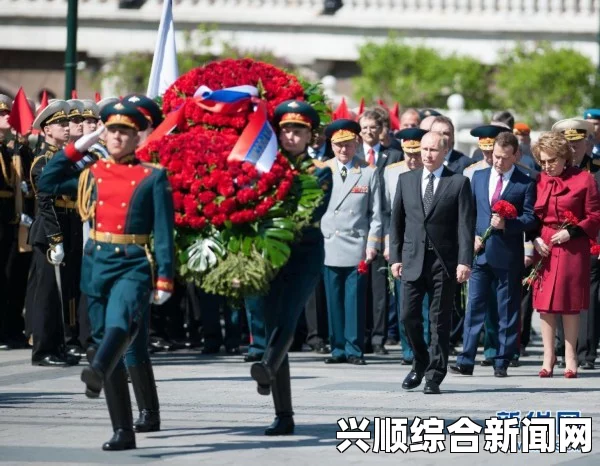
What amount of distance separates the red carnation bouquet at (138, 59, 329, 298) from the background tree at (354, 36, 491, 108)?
2383cm

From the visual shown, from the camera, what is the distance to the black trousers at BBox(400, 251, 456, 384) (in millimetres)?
14453

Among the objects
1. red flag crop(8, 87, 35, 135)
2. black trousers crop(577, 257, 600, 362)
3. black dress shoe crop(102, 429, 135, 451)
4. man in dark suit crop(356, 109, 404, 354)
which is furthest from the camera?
man in dark suit crop(356, 109, 404, 354)

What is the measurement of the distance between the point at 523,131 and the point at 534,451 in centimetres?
862

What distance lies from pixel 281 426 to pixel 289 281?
0.89 meters

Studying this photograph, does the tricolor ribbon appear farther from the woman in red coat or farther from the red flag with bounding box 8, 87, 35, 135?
the red flag with bounding box 8, 87, 35, 135

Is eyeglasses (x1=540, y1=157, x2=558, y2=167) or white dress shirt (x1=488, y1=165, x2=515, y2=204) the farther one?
white dress shirt (x1=488, y1=165, x2=515, y2=204)

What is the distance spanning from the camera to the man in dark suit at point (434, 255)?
14.5 metres

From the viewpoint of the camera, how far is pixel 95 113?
1639cm

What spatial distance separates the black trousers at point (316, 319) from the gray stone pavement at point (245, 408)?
0.56 m

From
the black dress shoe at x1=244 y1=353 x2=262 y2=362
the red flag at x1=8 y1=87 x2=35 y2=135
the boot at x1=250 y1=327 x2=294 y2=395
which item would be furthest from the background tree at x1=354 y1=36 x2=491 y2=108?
the boot at x1=250 y1=327 x2=294 y2=395

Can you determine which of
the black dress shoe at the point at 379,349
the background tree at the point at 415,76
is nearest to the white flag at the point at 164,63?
the black dress shoe at the point at 379,349

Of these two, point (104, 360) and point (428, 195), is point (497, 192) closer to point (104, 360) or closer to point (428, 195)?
point (428, 195)

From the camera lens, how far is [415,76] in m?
35.8

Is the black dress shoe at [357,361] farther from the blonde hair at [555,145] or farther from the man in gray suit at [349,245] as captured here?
the blonde hair at [555,145]
